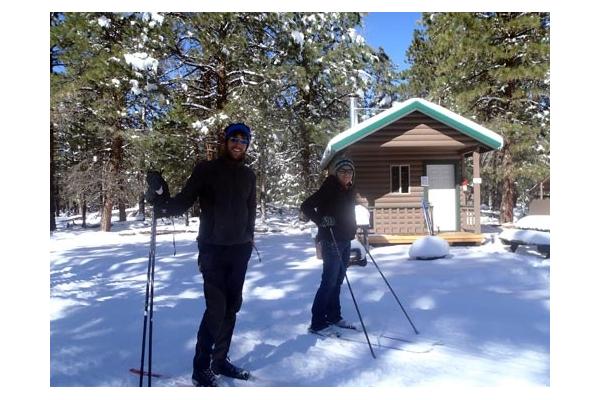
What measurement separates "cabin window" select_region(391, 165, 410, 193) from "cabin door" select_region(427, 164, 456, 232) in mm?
647

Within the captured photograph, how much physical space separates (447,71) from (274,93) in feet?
19.3

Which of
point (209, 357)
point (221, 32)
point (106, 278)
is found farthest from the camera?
point (221, 32)

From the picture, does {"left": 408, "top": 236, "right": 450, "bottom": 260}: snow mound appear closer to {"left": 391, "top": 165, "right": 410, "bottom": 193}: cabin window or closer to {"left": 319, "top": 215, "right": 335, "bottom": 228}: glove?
{"left": 391, "top": 165, "right": 410, "bottom": 193}: cabin window

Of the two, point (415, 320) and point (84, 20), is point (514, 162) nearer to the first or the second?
point (415, 320)

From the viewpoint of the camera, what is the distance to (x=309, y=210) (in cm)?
382

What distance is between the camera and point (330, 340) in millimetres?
3584

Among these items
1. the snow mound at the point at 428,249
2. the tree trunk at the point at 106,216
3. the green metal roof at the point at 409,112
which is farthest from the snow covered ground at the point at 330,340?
→ the tree trunk at the point at 106,216

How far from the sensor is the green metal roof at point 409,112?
10031 mm

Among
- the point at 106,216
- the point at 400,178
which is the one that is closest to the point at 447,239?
the point at 400,178

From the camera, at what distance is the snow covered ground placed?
9.68 ft

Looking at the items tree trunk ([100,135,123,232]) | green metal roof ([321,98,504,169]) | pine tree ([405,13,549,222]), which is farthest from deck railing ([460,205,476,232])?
tree trunk ([100,135,123,232])

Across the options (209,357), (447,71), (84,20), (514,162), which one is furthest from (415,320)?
(514,162)

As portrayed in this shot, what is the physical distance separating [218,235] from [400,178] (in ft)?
32.8
